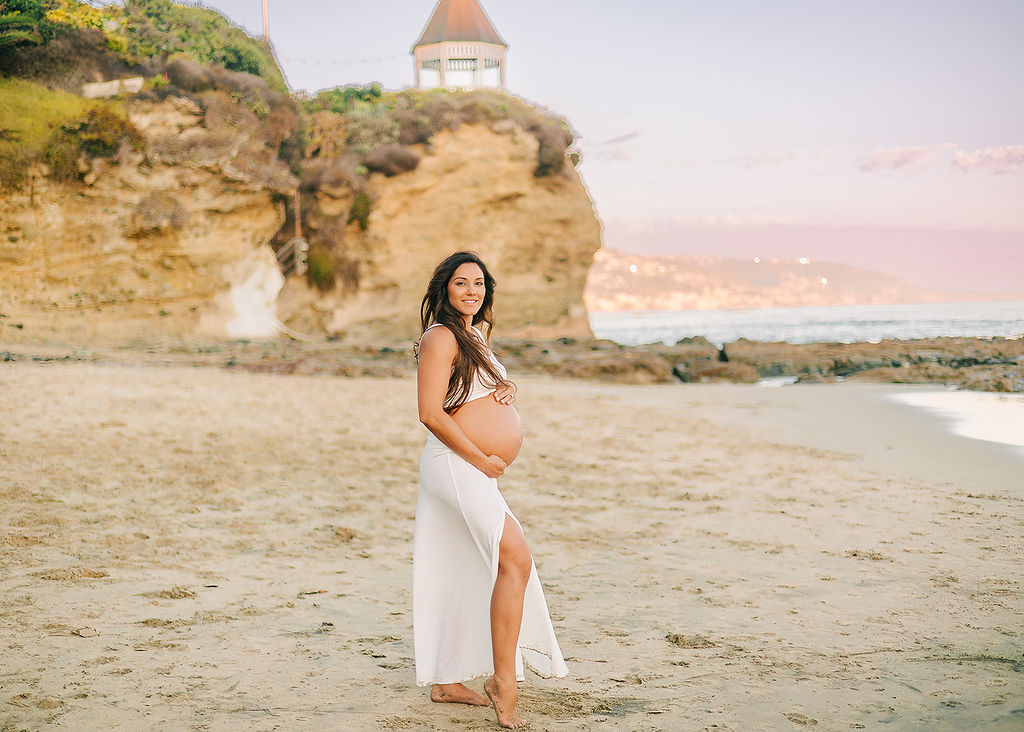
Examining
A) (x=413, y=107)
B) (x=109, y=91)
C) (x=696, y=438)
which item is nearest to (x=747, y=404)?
(x=696, y=438)

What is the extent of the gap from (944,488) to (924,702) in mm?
Result: 4647

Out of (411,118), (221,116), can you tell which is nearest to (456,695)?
(221,116)

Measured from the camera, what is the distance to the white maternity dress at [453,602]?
2959 millimetres

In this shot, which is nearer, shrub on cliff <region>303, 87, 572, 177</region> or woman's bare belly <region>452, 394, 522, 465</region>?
woman's bare belly <region>452, 394, 522, 465</region>

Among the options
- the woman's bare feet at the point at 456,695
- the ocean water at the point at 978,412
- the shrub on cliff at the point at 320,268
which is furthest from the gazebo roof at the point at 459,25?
the woman's bare feet at the point at 456,695

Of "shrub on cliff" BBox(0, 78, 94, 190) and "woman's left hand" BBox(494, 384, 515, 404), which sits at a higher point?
"shrub on cliff" BBox(0, 78, 94, 190)

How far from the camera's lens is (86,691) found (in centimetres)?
304

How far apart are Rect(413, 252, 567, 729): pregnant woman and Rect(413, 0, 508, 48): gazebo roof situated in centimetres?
4628

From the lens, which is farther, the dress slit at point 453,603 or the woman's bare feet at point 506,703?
the dress slit at point 453,603

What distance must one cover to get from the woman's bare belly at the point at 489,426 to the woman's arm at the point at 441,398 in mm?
38

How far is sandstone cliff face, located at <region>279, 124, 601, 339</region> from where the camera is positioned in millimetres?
29625

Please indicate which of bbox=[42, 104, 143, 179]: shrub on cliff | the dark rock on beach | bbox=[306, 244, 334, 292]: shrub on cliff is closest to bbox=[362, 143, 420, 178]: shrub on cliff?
bbox=[306, 244, 334, 292]: shrub on cliff

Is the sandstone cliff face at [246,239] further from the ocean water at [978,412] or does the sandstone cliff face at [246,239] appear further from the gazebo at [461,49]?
the ocean water at [978,412]

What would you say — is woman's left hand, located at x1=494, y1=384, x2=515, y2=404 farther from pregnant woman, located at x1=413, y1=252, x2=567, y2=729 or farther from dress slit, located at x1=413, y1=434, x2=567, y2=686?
dress slit, located at x1=413, y1=434, x2=567, y2=686
